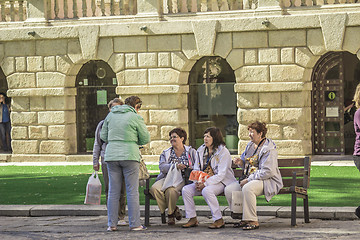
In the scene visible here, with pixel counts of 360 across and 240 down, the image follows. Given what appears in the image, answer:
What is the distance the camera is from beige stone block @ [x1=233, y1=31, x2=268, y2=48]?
21.0 m

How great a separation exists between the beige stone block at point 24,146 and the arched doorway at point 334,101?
23.7 feet

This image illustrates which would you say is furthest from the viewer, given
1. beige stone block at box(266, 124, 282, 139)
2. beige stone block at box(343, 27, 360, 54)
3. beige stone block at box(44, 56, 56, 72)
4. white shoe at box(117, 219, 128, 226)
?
beige stone block at box(44, 56, 56, 72)

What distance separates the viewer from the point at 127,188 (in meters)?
11.5

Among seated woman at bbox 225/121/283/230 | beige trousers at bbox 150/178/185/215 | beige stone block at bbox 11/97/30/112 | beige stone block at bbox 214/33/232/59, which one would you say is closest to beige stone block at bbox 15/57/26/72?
beige stone block at bbox 11/97/30/112

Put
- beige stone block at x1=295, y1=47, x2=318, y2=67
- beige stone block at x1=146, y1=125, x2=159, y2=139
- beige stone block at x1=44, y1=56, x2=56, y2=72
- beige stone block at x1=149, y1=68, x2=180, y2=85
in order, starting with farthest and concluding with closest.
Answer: beige stone block at x1=44, y1=56, x2=56, y2=72 → beige stone block at x1=146, y1=125, x2=159, y2=139 → beige stone block at x1=149, y1=68, x2=180, y2=85 → beige stone block at x1=295, y1=47, x2=318, y2=67

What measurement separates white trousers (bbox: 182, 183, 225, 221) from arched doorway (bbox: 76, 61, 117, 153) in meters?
12.0

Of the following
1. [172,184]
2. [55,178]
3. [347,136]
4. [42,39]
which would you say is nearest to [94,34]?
[42,39]

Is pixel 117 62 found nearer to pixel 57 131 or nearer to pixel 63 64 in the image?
pixel 63 64

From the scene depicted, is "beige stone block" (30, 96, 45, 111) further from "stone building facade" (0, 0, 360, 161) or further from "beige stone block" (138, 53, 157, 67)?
"beige stone block" (138, 53, 157, 67)

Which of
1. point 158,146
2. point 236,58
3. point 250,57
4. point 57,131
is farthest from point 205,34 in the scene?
point 57,131

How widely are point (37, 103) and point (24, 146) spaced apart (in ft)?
3.95

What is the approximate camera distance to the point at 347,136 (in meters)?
21.5

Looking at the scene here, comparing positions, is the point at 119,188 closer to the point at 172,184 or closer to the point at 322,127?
the point at 172,184

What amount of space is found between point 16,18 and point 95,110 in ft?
10.4
